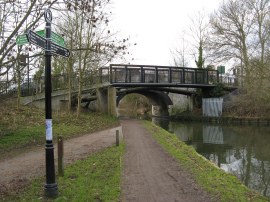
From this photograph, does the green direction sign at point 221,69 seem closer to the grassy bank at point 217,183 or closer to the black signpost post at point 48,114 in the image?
the grassy bank at point 217,183

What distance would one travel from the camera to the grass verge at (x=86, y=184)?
712 cm

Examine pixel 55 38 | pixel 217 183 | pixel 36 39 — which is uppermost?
pixel 55 38

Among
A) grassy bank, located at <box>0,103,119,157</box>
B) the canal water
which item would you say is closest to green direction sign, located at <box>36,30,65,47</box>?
grassy bank, located at <box>0,103,119,157</box>

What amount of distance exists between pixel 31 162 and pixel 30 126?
7.25 m

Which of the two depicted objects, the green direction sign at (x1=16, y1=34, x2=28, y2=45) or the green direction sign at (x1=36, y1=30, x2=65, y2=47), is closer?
the green direction sign at (x1=16, y1=34, x2=28, y2=45)

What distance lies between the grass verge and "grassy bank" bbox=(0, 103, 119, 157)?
3.65 metres

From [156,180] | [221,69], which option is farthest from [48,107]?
[221,69]

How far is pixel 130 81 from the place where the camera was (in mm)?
34844

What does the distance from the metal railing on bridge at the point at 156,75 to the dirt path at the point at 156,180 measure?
2019cm

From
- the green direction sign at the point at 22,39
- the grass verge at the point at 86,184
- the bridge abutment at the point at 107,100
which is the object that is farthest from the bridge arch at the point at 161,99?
the green direction sign at the point at 22,39

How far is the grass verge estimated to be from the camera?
7.12 metres

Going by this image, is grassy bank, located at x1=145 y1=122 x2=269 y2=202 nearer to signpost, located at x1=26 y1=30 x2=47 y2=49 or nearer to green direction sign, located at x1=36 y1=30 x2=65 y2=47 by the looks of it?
green direction sign, located at x1=36 y1=30 x2=65 y2=47

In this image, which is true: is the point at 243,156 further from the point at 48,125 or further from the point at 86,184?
the point at 48,125

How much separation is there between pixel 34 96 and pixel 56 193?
70.9 ft
